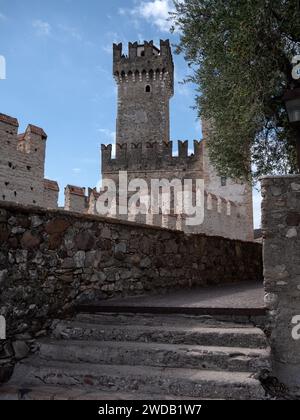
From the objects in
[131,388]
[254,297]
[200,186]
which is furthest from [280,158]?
[200,186]

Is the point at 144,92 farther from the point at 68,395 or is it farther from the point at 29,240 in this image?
the point at 68,395

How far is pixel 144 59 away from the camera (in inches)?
1501

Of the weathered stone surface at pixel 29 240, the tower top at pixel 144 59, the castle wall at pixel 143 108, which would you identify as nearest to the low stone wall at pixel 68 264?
the weathered stone surface at pixel 29 240

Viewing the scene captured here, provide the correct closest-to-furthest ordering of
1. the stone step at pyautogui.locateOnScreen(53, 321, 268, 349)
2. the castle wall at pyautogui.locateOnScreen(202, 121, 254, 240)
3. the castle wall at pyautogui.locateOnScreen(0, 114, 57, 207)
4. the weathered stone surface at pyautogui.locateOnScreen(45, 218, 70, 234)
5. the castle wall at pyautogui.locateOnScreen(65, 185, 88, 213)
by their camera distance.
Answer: the stone step at pyautogui.locateOnScreen(53, 321, 268, 349), the weathered stone surface at pyautogui.locateOnScreen(45, 218, 70, 234), the castle wall at pyautogui.locateOnScreen(0, 114, 57, 207), the castle wall at pyautogui.locateOnScreen(65, 185, 88, 213), the castle wall at pyautogui.locateOnScreen(202, 121, 254, 240)

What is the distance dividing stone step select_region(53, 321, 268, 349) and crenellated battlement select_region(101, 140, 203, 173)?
86.2 feet

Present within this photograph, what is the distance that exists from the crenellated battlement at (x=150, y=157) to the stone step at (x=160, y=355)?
26.6 meters

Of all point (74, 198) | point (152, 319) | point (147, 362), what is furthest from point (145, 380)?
point (74, 198)

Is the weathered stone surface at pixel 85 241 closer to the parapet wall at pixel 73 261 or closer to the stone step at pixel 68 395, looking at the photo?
the parapet wall at pixel 73 261

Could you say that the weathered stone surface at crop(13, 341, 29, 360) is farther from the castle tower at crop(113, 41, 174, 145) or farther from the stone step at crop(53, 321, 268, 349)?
the castle tower at crop(113, 41, 174, 145)

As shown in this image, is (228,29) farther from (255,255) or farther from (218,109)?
(255,255)

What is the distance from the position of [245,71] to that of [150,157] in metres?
22.6

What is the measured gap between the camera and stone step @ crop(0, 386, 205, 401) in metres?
3.03

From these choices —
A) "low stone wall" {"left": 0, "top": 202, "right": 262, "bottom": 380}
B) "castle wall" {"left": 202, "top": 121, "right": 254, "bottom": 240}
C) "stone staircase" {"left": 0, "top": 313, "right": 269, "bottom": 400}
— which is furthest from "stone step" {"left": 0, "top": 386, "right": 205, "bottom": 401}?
"castle wall" {"left": 202, "top": 121, "right": 254, "bottom": 240}
